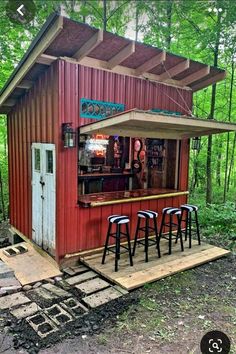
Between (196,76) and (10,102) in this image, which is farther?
(10,102)

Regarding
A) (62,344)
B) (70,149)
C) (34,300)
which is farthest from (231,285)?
(70,149)

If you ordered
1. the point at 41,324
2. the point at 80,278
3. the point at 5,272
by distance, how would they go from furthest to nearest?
the point at 5,272 < the point at 80,278 < the point at 41,324

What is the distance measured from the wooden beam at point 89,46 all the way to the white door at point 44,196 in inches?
57.4

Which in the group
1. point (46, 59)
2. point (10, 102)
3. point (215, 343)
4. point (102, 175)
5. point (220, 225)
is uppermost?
point (46, 59)

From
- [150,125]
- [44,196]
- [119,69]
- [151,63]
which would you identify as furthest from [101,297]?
[151,63]

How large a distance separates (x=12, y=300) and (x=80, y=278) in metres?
0.98

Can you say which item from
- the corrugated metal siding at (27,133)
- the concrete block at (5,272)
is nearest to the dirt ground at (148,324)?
the concrete block at (5,272)

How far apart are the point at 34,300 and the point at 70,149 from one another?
87.9 inches

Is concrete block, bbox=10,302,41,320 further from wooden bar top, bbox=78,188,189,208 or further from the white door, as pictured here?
wooden bar top, bbox=78,188,189,208

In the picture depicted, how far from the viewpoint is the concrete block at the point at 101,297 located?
11.0ft

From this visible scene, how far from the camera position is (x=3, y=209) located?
27.3 feet

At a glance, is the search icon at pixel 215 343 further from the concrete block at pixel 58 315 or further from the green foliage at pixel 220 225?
the green foliage at pixel 220 225

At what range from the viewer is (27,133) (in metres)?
5.39

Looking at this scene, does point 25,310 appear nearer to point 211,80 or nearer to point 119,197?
point 119,197
